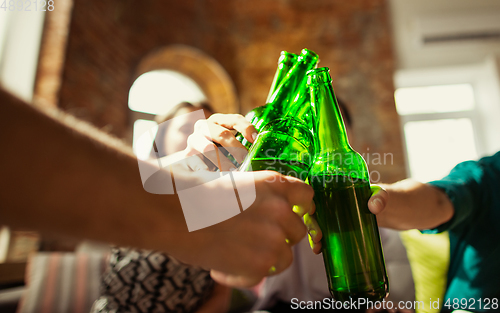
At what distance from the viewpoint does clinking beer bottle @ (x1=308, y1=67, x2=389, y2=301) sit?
306 mm

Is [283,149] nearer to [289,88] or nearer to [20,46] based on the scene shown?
[289,88]

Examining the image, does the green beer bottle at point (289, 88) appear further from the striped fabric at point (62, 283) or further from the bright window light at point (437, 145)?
the bright window light at point (437, 145)

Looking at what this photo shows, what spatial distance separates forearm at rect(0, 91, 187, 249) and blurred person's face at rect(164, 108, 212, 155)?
0.14 meters

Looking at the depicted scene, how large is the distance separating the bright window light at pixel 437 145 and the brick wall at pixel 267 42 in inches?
9.3

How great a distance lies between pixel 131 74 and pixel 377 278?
219 cm

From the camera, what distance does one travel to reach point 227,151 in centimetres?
34

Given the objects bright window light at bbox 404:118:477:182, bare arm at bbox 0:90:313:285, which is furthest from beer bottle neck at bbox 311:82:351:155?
bright window light at bbox 404:118:477:182

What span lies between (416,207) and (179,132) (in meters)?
0.36

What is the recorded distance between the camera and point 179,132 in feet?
1.18

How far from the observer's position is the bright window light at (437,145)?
7.72ft

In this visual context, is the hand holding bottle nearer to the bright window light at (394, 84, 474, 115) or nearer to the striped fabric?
the striped fabric

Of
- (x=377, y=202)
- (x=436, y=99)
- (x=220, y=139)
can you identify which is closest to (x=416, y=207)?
(x=377, y=202)

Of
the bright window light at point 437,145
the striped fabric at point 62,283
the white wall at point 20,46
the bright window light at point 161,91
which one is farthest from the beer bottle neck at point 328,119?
the bright window light at point 437,145

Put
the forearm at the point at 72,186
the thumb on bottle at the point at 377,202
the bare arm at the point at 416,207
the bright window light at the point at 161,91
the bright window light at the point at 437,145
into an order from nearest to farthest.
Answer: the forearm at the point at 72,186
the thumb on bottle at the point at 377,202
the bare arm at the point at 416,207
the bright window light at the point at 161,91
the bright window light at the point at 437,145
